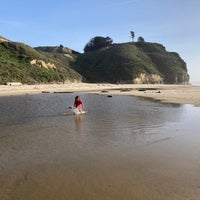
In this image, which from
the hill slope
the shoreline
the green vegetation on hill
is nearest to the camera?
the shoreline

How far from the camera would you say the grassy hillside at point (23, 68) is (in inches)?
2768

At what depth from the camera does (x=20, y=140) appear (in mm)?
12859

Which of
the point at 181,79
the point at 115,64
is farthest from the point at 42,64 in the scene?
the point at 181,79

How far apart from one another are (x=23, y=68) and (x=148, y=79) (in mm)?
65081

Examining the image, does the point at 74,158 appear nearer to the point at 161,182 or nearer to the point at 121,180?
the point at 121,180

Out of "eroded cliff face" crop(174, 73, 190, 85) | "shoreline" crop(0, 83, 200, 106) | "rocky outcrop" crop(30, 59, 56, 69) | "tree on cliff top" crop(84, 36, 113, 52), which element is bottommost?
"shoreline" crop(0, 83, 200, 106)

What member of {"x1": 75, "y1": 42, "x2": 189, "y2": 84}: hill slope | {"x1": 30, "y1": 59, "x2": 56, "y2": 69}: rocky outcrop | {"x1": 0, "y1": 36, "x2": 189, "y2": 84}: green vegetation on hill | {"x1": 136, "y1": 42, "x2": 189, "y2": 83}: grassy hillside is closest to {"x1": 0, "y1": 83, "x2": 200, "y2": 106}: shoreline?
{"x1": 0, "y1": 36, "x2": 189, "y2": 84}: green vegetation on hill

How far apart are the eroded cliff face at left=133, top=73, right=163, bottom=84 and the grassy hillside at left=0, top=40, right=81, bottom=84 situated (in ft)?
123

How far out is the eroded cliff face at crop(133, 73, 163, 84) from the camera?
4843 inches

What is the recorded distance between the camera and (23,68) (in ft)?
252

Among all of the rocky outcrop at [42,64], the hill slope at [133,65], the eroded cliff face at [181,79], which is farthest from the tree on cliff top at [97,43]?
the rocky outcrop at [42,64]

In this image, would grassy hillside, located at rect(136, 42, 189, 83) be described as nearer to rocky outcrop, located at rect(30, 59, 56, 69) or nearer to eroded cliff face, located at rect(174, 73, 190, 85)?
eroded cliff face, located at rect(174, 73, 190, 85)

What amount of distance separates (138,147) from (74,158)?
270cm

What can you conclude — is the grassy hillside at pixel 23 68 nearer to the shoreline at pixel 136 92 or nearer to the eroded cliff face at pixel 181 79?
the shoreline at pixel 136 92
